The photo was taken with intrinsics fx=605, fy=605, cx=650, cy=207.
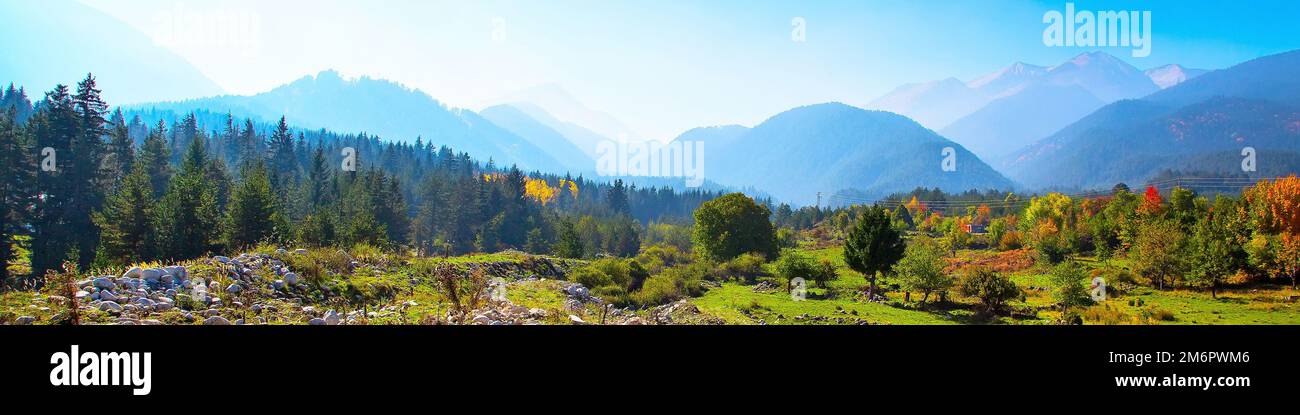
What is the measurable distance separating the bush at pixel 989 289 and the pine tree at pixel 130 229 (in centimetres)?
4805

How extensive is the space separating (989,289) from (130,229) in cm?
5054

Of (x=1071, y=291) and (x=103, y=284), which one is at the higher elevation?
(x=103, y=284)

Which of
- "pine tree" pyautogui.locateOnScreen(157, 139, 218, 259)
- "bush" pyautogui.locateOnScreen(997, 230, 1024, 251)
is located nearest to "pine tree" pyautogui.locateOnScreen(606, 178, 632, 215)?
"bush" pyautogui.locateOnScreen(997, 230, 1024, 251)

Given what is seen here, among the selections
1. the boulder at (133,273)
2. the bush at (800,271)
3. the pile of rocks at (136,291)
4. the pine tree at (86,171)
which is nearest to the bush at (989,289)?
the bush at (800,271)

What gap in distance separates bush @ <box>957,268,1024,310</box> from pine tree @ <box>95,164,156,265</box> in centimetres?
4805

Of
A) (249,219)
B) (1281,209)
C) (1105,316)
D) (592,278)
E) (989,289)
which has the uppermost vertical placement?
(1281,209)

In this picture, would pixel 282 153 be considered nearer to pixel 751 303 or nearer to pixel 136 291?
pixel 751 303

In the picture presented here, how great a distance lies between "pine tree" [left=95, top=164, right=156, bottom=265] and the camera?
35.9 meters

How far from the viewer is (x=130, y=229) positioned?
3662 centimetres

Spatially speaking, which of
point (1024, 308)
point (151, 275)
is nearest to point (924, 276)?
point (1024, 308)

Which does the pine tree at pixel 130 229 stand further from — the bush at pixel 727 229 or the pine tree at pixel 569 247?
the bush at pixel 727 229

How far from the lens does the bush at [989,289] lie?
110 ft

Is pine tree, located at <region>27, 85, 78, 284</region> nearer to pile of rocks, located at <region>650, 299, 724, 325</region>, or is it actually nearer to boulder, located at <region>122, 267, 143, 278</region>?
boulder, located at <region>122, 267, 143, 278</region>
